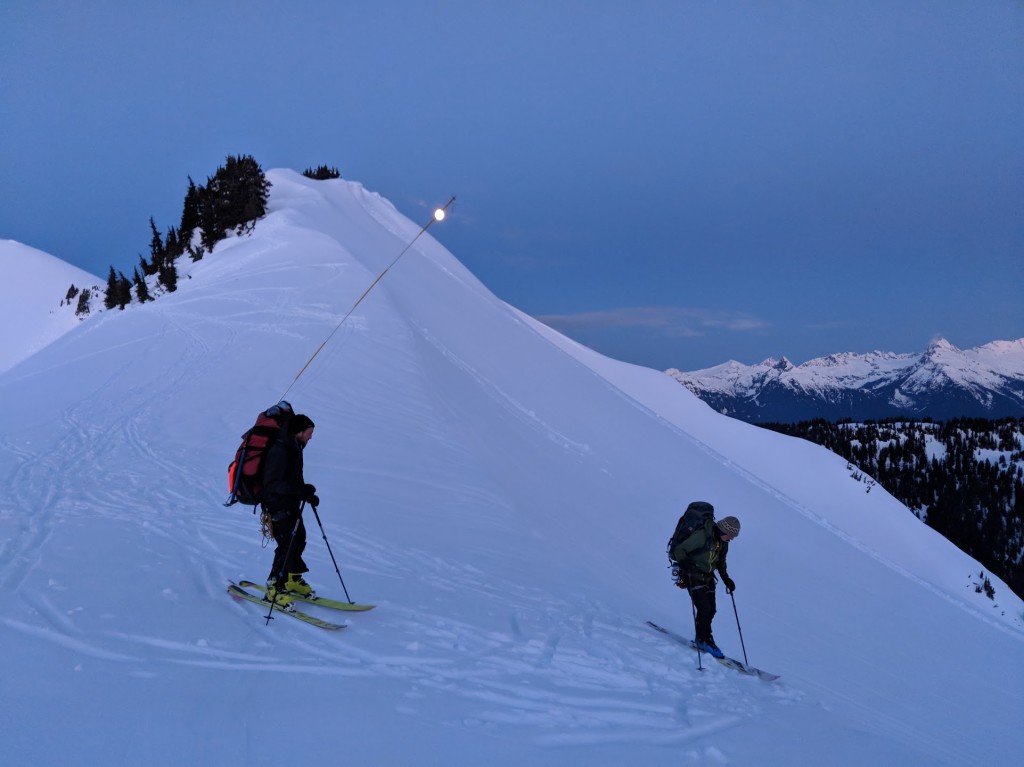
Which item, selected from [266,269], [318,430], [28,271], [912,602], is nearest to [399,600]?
[318,430]

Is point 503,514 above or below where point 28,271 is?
below

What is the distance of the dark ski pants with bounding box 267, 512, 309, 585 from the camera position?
6.20 m

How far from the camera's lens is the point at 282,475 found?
19.5 ft

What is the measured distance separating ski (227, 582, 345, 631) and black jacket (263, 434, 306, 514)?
3.18 feet

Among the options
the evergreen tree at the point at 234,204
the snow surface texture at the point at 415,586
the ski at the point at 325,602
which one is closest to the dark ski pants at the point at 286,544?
the ski at the point at 325,602

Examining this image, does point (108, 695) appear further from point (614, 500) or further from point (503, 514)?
point (614, 500)

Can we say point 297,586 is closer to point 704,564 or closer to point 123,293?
point 704,564

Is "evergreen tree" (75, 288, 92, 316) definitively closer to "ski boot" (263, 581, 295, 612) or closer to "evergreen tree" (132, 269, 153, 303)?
"evergreen tree" (132, 269, 153, 303)

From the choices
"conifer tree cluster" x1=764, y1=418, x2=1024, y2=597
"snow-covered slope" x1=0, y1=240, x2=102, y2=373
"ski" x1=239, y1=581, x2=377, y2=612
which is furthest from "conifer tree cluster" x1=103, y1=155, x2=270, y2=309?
"conifer tree cluster" x1=764, y1=418, x2=1024, y2=597

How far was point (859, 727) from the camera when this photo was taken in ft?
23.5

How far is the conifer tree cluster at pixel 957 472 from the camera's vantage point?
305 feet

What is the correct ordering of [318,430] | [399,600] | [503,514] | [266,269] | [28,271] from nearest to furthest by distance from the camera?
[399,600] < [503,514] < [318,430] < [266,269] < [28,271]

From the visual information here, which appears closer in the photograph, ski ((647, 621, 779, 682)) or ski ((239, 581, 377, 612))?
ski ((239, 581, 377, 612))

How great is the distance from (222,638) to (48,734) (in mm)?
1604
